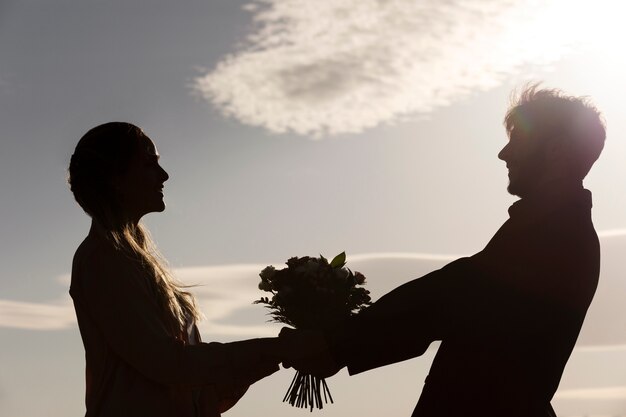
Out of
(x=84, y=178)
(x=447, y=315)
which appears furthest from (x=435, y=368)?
(x=84, y=178)

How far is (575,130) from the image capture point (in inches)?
241

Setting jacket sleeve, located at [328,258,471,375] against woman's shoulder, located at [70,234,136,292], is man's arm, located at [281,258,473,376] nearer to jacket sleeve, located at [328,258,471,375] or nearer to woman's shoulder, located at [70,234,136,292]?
jacket sleeve, located at [328,258,471,375]

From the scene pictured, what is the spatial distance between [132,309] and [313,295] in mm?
2389

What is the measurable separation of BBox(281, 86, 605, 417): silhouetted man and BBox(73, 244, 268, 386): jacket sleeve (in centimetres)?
145

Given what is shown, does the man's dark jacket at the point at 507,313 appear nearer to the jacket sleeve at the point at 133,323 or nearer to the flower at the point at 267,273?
the flower at the point at 267,273

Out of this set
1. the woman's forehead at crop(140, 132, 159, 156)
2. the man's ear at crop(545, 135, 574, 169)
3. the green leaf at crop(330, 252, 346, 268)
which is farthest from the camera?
the green leaf at crop(330, 252, 346, 268)

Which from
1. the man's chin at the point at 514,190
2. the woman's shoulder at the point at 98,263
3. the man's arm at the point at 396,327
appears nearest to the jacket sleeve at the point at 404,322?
the man's arm at the point at 396,327

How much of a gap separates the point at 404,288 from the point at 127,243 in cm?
244

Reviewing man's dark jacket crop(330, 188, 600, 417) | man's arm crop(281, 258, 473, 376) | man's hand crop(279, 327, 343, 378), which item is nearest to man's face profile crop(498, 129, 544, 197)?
man's dark jacket crop(330, 188, 600, 417)

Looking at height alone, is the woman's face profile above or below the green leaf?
above

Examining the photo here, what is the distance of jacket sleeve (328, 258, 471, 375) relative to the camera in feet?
20.2

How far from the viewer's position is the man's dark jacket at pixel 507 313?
227 inches

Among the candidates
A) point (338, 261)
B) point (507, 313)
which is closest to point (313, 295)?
point (338, 261)

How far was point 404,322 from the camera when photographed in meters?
6.36
